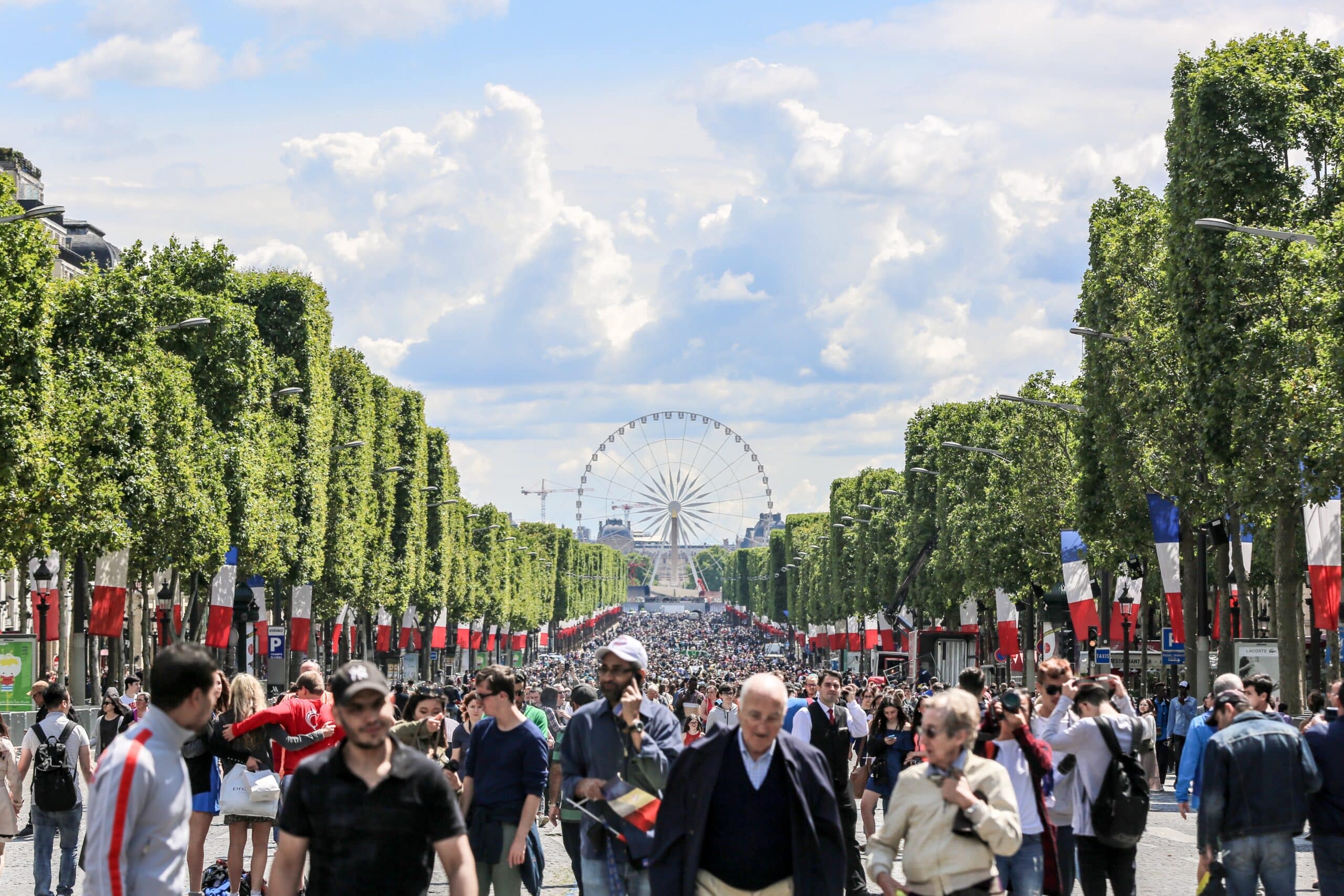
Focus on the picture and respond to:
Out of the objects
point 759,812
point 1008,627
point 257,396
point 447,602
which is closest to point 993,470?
point 1008,627

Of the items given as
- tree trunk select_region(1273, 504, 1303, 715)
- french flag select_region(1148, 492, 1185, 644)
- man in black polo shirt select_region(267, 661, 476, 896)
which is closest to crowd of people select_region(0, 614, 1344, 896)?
man in black polo shirt select_region(267, 661, 476, 896)

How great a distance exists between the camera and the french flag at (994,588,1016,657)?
2581 inches

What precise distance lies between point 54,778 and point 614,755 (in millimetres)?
6925

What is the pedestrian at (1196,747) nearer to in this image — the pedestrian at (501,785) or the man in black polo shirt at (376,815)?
the pedestrian at (501,785)

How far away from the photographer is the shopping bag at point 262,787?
14688 millimetres

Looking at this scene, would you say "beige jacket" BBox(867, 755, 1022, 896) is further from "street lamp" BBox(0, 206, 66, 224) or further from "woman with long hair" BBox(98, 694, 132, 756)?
"street lamp" BBox(0, 206, 66, 224)

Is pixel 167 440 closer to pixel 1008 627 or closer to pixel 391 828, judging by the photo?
pixel 1008 627

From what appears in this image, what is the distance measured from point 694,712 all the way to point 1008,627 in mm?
41205

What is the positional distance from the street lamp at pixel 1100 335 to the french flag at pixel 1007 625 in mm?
21289

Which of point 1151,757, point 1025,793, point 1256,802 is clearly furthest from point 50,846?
point 1151,757

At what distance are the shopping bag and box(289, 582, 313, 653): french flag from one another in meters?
44.5

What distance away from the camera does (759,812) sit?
8789 mm

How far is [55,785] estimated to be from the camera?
52.7 ft

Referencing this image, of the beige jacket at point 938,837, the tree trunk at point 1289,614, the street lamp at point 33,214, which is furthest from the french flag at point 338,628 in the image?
the beige jacket at point 938,837
